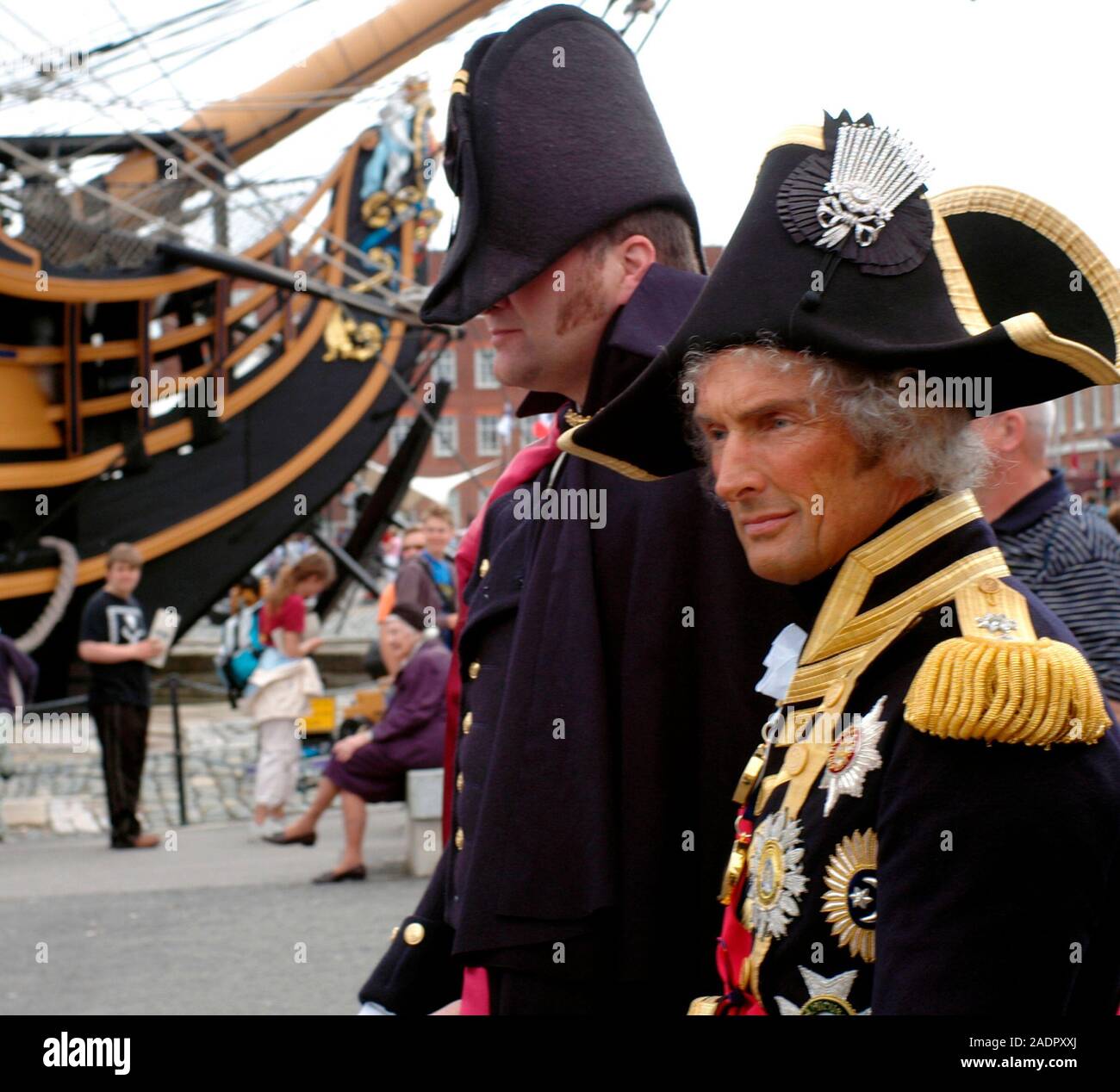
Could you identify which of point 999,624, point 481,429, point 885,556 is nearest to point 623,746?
point 885,556

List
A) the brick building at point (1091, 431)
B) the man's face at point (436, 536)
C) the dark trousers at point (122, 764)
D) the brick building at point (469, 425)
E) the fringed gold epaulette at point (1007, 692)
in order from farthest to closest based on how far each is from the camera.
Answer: the brick building at point (469, 425), the brick building at point (1091, 431), the man's face at point (436, 536), the dark trousers at point (122, 764), the fringed gold epaulette at point (1007, 692)

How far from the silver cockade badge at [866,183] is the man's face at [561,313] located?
22.6 inches

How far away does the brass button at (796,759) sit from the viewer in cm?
165

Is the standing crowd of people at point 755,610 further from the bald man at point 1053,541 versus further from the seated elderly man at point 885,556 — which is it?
the bald man at point 1053,541

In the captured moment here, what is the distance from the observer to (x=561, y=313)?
223cm

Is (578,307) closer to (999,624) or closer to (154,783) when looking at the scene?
(999,624)

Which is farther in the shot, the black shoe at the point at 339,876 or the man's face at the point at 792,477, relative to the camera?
the black shoe at the point at 339,876

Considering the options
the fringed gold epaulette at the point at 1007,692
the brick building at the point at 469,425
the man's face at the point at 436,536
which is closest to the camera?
the fringed gold epaulette at the point at 1007,692

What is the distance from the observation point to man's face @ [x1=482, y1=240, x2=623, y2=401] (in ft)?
7.30

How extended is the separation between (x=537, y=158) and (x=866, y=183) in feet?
2.25

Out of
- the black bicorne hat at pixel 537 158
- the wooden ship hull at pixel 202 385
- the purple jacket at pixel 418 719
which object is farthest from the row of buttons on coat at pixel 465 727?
the wooden ship hull at pixel 202 385

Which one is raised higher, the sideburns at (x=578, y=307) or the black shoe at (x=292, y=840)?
the sideburns at (x=578, y=307)
